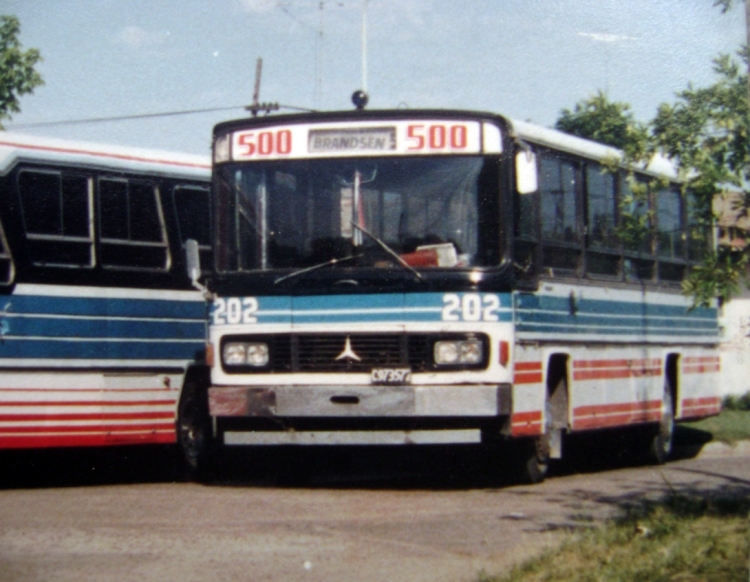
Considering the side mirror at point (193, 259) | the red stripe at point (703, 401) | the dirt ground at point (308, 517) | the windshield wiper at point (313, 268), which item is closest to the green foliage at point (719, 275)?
the dirt ground at point (308, 517)

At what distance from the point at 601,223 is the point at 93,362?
5.14 metres

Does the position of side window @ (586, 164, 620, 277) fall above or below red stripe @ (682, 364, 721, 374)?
above

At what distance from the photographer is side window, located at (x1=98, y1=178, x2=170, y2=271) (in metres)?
13.0

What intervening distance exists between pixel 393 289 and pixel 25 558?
13.4 ft

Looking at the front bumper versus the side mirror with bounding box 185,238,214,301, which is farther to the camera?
the side mirror with bounding box 185,238,214,301

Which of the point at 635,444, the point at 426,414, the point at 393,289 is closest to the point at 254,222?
the point at 393,289

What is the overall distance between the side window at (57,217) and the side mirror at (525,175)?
397 cm

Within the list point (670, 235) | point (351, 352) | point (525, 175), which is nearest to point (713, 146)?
point (525, 175)

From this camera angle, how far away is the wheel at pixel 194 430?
13.3 m

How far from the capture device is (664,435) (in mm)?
15961

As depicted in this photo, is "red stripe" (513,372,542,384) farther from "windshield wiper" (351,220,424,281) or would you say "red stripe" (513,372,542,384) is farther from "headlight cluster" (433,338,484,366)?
"windshield wiper" (351,220,424,281)

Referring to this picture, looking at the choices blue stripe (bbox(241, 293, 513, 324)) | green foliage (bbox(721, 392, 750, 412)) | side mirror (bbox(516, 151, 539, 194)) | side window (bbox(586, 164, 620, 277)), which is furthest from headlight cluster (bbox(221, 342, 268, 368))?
green foliage (bbox(721, 392, 750, 412))

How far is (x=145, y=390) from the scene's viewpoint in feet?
43.3

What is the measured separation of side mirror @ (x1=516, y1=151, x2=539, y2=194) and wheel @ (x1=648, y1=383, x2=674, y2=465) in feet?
16.8
